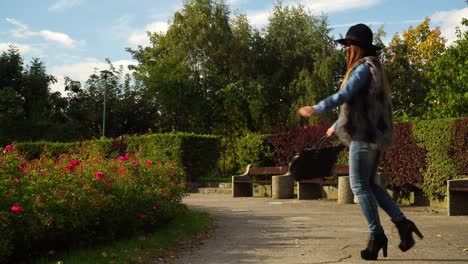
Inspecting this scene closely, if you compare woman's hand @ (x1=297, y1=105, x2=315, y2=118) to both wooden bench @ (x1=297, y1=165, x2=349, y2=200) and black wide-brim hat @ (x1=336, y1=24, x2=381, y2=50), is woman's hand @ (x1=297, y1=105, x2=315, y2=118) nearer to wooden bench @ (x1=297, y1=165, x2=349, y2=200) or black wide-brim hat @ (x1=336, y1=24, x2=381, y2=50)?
black wide-brim hat @ (x1=336, y1=24, x2=381, y2=50)

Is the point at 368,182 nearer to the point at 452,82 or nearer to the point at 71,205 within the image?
the point at 71,205

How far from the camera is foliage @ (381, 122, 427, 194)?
14680 millimetres

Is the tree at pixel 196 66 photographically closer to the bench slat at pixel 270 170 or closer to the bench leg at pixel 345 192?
the bench slat at pixel 270 170

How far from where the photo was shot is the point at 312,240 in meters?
7.83

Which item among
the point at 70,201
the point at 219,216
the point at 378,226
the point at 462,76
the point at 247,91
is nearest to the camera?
the point at 378,226


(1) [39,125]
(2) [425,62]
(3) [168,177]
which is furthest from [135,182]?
(2) [425,62]

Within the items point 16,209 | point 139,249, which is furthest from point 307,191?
point 16,209

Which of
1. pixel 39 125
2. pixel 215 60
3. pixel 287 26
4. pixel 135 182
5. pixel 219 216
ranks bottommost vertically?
pixel 219 216

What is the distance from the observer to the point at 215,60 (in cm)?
4238

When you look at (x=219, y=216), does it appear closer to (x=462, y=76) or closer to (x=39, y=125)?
(x=462, y=76)

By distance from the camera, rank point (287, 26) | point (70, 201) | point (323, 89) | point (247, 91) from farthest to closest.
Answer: point (287, 26), point (247, 91), point (323, 89), point (70, 201)

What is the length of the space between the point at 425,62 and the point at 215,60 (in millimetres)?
15256

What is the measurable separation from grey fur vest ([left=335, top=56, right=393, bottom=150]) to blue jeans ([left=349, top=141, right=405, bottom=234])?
0.25 feet

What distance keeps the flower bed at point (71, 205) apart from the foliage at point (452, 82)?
2652cm
